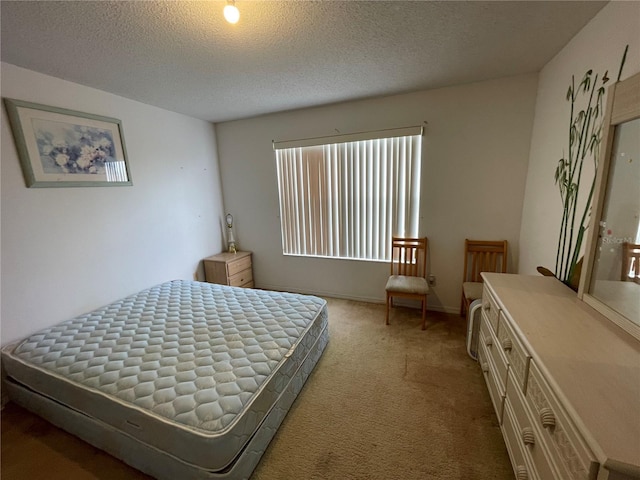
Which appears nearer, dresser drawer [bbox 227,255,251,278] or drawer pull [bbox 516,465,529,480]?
drawer pull [bbox 516,465,529,480]

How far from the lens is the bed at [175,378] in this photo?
3.91 feet

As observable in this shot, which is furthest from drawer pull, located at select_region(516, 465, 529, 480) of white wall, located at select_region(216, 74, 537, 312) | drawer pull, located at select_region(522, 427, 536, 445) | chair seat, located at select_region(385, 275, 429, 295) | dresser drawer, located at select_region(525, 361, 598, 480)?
white wall, located at select_region(216, 74, 537, 312)

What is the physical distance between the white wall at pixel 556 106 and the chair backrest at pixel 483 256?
19 cm

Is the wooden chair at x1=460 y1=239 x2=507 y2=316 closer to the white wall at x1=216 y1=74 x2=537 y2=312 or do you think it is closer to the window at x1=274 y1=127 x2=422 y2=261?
the white wall at x1=216 y1=74 x2=537 y2=312

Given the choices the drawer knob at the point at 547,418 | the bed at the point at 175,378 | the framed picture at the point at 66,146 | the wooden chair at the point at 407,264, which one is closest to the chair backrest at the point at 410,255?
the wooden chair at the point at 407,264

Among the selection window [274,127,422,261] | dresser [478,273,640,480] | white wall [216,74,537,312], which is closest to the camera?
dresser [478,273,640,480]

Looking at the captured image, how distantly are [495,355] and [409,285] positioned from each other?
44.6 inches

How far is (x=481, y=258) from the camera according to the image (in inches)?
105

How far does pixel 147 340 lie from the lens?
180 centimetres

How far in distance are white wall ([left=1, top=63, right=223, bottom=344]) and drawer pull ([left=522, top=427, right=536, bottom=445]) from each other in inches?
127

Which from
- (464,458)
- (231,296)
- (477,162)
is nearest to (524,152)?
(477,162)

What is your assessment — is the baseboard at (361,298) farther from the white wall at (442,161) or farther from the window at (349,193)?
the window at (349,193)

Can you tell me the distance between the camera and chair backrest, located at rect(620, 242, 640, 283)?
113cm

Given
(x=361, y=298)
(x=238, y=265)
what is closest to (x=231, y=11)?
(x=238, y=265)
